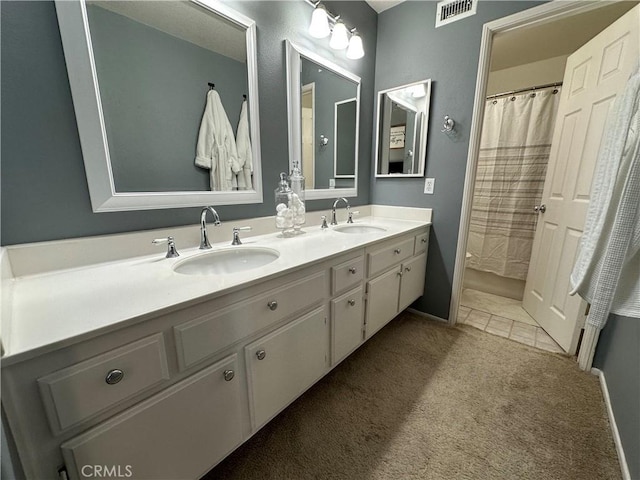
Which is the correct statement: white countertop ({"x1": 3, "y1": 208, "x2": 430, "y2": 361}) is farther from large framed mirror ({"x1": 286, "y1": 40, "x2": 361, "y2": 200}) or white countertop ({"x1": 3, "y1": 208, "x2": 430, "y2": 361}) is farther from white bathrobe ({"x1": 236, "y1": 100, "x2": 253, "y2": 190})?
large framed mirror ({"x1": 286, "y1": 40, "x2": 361, "y2": 200})

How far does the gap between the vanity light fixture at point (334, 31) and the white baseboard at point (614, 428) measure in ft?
7.90

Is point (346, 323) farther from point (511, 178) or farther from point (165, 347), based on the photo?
point (511, 178)

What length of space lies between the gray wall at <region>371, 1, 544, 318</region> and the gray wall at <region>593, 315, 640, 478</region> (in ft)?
2.77

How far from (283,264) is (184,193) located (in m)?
0.61

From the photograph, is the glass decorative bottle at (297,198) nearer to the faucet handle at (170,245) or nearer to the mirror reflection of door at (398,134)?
the faucet handle at (170,245)

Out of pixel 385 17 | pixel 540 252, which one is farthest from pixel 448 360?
pixel 385 17

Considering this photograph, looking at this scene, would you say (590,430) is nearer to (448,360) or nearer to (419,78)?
(448,360)

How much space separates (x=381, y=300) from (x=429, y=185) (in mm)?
986

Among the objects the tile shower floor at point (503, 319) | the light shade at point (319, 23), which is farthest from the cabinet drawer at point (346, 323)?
the light shade at point (319, 23)

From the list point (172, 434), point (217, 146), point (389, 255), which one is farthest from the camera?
point (389, 255)

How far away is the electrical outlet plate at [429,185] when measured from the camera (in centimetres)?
195

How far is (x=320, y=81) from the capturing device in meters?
1.70

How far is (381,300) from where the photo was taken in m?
1.59

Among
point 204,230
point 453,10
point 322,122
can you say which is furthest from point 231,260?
point 453,10
